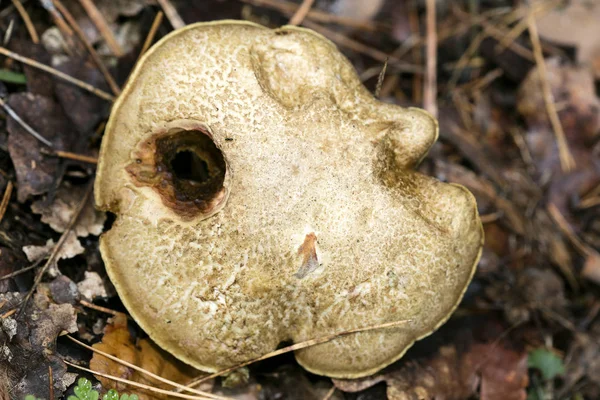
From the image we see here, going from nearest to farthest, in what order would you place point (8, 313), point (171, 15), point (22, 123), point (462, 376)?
point (8, 313)
point (22, 123)
point (462, 376)
point (171, 15)

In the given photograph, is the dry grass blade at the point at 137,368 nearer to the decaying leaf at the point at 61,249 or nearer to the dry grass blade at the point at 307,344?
the dry grass blade at the point at 307,344

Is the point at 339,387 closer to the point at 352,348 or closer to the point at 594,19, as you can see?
the point at 352,348

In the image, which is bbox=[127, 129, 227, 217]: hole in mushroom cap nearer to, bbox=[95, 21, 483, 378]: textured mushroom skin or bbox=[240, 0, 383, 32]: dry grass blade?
bbox=[95, 21, 483, 378]: textured mushroom skin

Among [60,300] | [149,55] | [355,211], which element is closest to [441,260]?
[355,211]

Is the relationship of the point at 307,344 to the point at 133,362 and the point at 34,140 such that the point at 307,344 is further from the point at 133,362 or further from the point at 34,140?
the point at 34,140

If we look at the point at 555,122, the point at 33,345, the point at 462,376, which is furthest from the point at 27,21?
the point at 555,122

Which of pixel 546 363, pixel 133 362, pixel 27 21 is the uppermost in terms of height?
pixel 27 21

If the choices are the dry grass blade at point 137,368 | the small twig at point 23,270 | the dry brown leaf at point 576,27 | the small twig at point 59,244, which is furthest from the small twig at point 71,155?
the dry brown leaf at point 576,27
